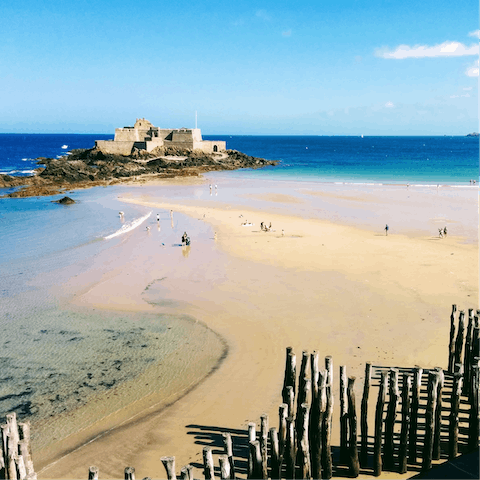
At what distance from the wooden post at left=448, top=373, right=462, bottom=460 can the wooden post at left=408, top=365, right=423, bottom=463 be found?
1.90 feet

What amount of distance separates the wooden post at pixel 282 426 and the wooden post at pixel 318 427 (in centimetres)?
59

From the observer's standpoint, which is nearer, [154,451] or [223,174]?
[154,451]

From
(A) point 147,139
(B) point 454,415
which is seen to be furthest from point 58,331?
(A) point 147,139

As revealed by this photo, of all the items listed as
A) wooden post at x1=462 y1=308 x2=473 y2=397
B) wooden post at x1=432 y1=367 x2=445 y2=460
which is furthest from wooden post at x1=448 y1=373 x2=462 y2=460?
wooden post at x1=462 y1=308 x2=473 y2=397

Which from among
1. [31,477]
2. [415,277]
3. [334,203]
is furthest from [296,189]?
[31,477]

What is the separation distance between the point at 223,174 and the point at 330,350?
5665cm

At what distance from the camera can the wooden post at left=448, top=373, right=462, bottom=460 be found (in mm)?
7699

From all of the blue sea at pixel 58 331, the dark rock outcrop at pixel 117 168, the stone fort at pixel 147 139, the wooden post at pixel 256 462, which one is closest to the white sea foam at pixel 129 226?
the blue sea at pixel 58 331

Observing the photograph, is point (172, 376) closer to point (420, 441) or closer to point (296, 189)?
point (420, 441)

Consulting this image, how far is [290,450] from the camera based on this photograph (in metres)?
7.19

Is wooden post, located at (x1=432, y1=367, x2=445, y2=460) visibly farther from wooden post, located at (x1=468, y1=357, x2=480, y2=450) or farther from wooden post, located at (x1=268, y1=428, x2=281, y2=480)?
wooden post, located at (x1=268, y1=428, x2=281, y2=480)

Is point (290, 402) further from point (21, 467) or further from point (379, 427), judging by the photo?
point (21, 467)

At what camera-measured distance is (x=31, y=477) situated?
556 cm

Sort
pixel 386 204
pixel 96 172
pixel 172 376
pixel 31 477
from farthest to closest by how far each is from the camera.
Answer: pixel 96 172, pixel 386 204, pixel 172 376, pixel 31 477
